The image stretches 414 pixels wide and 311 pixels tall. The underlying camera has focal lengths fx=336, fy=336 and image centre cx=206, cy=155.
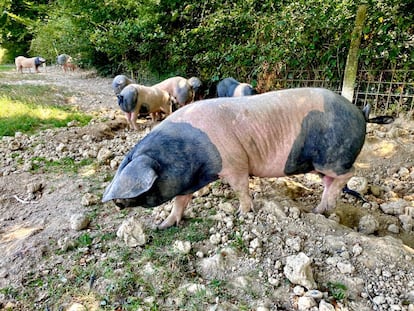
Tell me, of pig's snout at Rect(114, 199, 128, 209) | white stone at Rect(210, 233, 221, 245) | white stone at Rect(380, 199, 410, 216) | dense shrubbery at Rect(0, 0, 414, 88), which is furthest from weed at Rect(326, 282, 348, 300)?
dense shrubbery at Rect(0, 0, 414, 88)

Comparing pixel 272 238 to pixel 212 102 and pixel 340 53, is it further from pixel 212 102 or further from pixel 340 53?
pixel 340 53

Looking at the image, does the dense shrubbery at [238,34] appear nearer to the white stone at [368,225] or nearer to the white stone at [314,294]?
the white stone at [368,225]

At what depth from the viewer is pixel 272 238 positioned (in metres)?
2.45

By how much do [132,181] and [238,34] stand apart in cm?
650

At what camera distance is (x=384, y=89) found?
6.23m

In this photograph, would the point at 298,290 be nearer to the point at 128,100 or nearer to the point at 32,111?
the point at 128,100

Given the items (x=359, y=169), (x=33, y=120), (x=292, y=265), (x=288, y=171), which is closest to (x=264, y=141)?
(x=288, y=171)

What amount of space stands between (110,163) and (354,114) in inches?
113

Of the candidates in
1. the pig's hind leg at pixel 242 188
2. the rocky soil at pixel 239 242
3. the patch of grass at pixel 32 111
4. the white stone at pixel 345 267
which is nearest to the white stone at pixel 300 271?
the rocky soil at pixel 239 242

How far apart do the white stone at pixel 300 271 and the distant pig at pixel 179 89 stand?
19.1 ft

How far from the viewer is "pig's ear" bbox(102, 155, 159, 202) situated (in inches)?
81.7

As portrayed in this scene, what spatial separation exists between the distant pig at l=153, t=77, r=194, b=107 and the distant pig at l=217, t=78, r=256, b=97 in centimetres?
88

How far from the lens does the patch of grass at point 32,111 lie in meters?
5.83

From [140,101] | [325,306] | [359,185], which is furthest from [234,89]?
[325,306]
